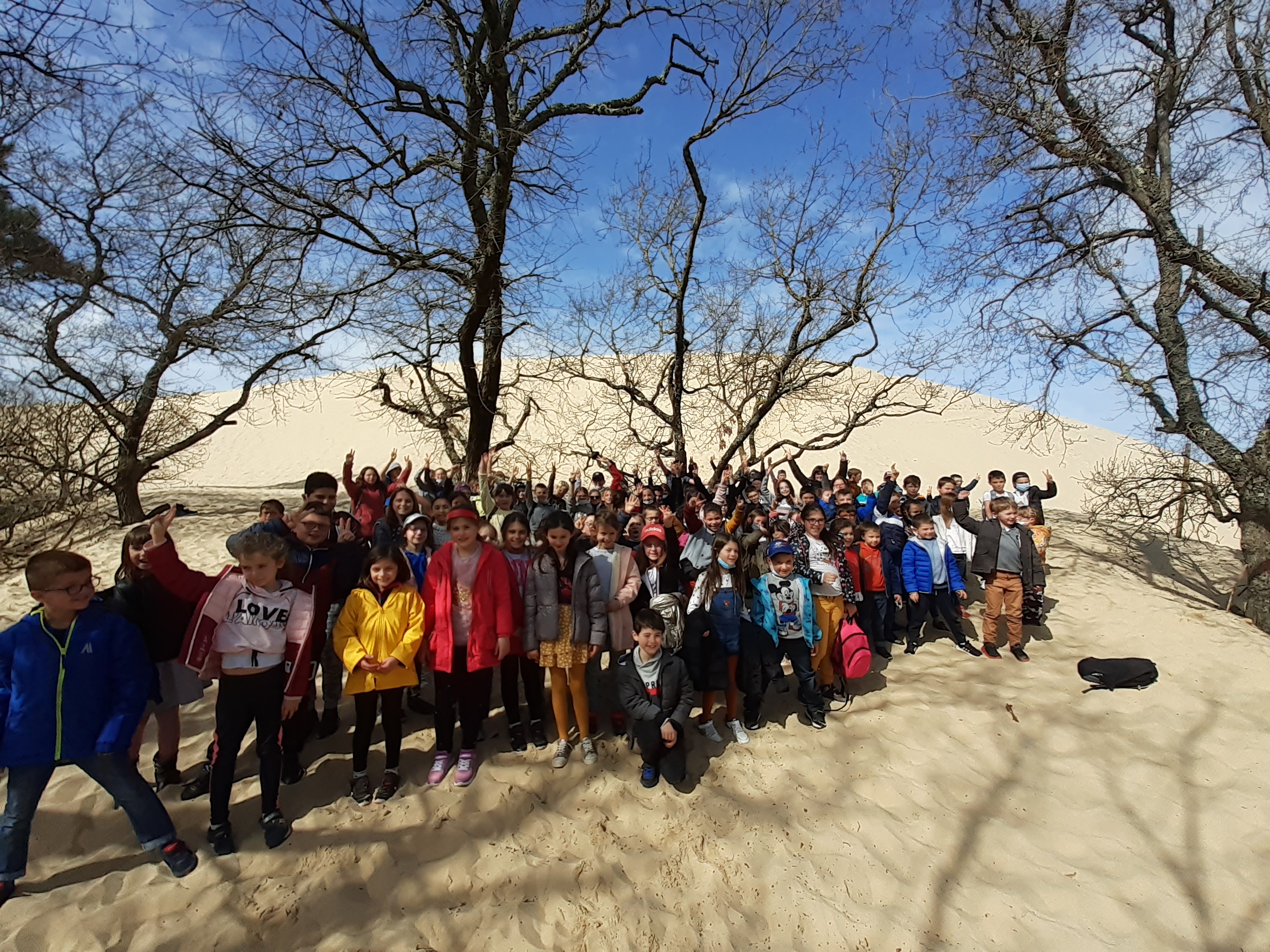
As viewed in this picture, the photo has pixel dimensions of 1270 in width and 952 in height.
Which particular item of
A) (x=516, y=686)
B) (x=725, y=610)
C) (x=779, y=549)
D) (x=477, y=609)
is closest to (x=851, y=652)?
(x=779, y=549)

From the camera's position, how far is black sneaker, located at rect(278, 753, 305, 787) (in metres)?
3.90

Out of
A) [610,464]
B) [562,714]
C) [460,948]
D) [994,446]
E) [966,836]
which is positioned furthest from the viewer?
[994,446]

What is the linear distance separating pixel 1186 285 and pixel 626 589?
8.71 meters

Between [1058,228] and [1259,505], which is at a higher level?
[1058,228]

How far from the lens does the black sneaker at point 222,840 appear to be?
10.9ft

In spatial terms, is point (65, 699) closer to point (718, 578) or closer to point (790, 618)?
point (718, 578)

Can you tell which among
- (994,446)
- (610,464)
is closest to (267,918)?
(610,464)

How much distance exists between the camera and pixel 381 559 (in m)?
3.82

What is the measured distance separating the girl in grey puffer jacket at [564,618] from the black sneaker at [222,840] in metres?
1.93

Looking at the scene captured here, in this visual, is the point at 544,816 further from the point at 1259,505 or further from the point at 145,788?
the point at 1259,505

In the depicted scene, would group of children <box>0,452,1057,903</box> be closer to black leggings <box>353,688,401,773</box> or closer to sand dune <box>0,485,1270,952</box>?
black leggings <box>353,688,401,773</box>

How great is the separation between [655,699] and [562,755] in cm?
82

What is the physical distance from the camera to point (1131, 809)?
13.2 ft

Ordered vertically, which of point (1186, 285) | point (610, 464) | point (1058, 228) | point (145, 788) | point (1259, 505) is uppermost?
point (1058, 228)
